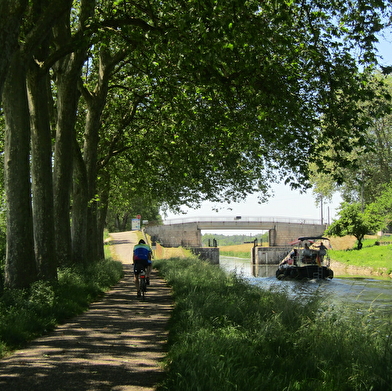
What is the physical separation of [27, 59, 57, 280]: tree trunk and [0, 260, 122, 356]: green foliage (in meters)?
0.74

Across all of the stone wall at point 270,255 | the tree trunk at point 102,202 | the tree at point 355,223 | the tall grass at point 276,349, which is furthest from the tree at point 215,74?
the stone wall at point 270,255

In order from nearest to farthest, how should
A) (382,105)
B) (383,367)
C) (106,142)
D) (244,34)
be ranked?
(383,367) → (244,34) → (382,105) → (106,142)

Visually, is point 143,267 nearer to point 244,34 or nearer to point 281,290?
point 281,290

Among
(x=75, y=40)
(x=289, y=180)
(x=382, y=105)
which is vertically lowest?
(x=289, y=180)

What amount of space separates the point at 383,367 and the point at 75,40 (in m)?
9.80

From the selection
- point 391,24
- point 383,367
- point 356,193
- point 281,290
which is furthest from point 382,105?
point 356,193

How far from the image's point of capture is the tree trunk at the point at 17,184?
413 inches

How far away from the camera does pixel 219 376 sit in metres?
4.80

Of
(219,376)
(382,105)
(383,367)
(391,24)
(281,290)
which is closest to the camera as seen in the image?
(219,376)

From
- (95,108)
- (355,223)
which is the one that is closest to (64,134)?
(95,108)

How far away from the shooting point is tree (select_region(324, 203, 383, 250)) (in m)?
51.3

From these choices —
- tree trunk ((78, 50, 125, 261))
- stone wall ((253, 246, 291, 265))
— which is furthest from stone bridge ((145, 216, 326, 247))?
tree trunk ((78, 50, 125, 261))

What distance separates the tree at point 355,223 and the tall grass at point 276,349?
4389 cm

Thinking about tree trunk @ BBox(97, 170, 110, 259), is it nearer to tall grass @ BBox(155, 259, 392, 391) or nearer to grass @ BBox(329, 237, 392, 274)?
tall grass @ BBox(155, 259, 392, 391)
